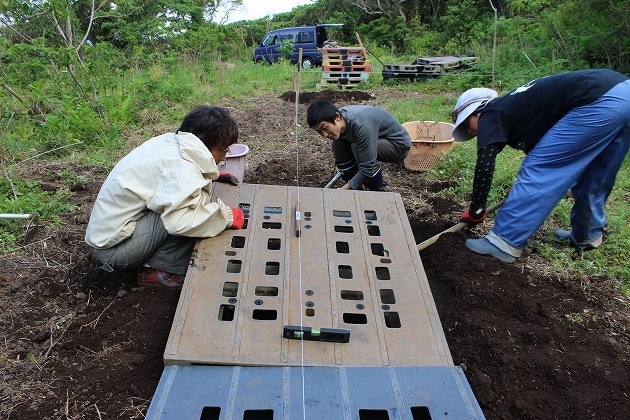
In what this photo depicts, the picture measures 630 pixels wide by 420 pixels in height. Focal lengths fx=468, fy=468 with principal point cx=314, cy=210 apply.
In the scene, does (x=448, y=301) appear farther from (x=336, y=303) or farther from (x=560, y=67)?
(x=560, y=67)

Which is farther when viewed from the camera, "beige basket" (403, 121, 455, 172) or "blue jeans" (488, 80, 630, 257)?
"beige basket" (403, 121, 455, 172)

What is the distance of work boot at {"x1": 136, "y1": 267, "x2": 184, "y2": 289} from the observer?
2.58 meters

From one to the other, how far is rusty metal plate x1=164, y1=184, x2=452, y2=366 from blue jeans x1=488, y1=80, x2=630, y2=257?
0.74 meters

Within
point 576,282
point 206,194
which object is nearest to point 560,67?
point 576,282

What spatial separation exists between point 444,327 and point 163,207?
1.59 meters

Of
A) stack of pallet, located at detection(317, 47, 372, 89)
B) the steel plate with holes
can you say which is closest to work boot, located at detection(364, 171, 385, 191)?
the steel plate with holes

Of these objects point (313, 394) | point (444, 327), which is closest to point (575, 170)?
point (444, 327)

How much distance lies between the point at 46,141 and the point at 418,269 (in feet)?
14.3

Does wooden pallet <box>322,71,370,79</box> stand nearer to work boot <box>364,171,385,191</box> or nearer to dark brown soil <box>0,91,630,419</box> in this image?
work boot <box>364,171,385,191</box>

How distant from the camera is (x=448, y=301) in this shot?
107 inches

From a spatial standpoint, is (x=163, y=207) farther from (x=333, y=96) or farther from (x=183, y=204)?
(x=333, y=96)

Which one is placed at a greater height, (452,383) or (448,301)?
(452,383)

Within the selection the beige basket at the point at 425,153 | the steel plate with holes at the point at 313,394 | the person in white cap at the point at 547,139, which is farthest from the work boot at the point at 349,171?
the steel plate with holes at the point at 313,394

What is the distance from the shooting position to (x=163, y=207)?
2.28 metres
